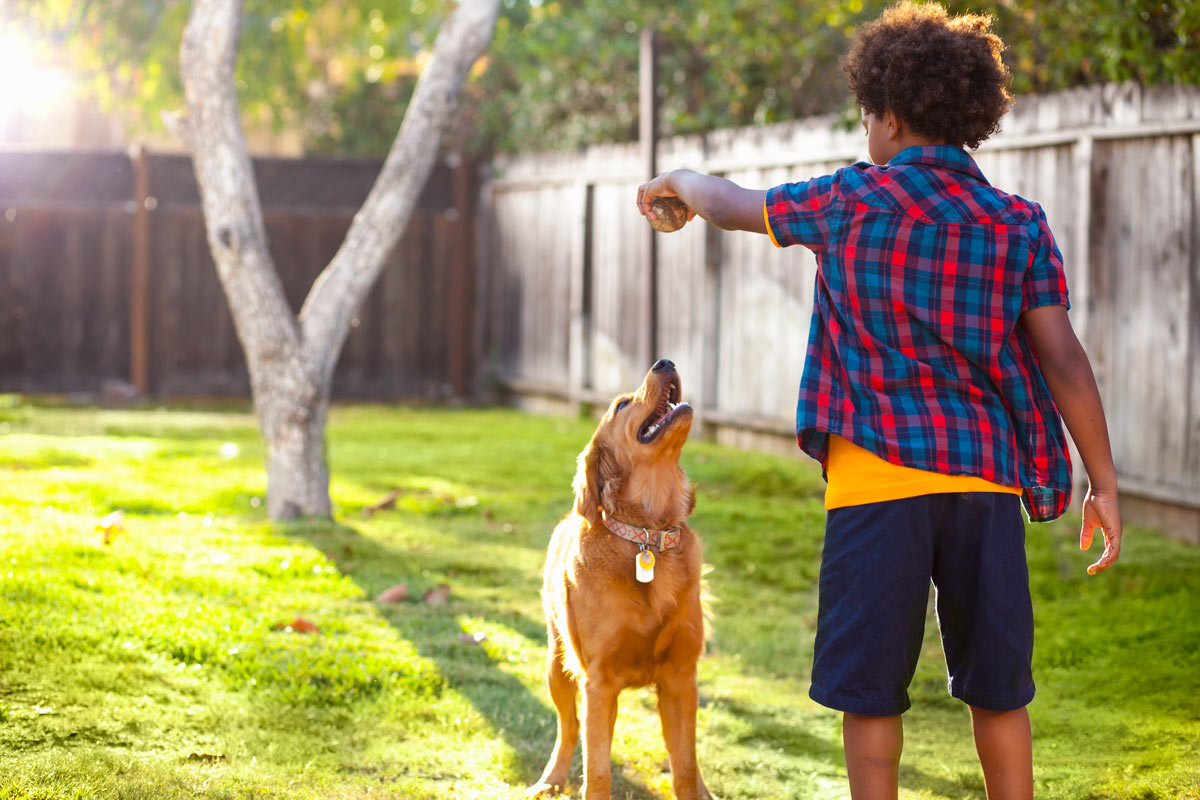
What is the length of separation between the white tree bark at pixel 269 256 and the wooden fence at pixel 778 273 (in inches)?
127

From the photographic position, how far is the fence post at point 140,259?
1309 centimetres

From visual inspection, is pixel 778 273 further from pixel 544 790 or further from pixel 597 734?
pixel 597 734

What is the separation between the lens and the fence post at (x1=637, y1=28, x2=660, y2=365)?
34.6 ft

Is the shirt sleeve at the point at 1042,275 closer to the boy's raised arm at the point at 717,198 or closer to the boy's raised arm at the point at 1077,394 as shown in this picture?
the boy's raised arm at the point at 1077,394

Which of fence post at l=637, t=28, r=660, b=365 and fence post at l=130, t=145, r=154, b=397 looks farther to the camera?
fence post at l=130, t=145, r=154, b=397

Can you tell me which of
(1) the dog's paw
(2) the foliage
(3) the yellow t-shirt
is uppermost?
(2) the foliage

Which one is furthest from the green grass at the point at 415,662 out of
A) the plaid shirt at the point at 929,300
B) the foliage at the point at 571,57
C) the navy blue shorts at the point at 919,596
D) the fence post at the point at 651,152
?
the fence post at the point at 651,152

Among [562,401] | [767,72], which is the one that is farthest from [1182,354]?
[562,401]

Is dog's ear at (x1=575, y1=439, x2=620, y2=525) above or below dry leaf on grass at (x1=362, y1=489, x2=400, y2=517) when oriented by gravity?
above

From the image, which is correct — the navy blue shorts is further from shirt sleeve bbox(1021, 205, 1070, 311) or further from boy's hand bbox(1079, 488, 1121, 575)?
shirt sleeve bbox(1021, 205, 1070, 311)

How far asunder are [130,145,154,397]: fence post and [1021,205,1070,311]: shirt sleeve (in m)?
11.8

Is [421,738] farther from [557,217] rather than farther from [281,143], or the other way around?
[281,143]

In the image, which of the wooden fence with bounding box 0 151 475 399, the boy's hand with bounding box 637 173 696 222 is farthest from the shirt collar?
the wooden fence with bounding box 0 151 475 399

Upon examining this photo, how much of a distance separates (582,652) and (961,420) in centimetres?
130
